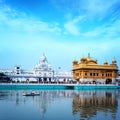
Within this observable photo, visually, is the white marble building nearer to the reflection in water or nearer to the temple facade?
the temple facade

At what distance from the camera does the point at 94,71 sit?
7012 centimetres

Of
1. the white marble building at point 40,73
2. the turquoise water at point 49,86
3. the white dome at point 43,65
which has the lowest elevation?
the turquoise water at point 49,86

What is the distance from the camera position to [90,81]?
69.6 meters

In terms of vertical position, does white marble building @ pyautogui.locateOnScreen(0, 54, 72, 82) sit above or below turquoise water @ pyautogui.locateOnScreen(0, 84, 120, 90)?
above

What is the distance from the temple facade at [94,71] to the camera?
69.1m

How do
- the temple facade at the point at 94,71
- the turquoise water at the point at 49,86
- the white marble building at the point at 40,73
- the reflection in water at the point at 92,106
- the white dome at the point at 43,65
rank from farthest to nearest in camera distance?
the white dome at the point at 43,65 < the white marble building at the point at 40,73 < the temple facade at the point at 94,71 < the turquoise water at the point at 49,86 < the reflection in water at the point at 92,106

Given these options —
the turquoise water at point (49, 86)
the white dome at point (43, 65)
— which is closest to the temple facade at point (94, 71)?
the turquoise water at point (49, 86)

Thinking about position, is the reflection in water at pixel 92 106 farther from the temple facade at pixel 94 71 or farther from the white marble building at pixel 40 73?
the white marble building at pixel 40 73

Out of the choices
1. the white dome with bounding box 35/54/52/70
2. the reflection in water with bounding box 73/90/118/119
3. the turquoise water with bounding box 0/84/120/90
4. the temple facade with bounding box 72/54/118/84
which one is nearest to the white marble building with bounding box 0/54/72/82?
the white dome with bounding box 35/54/52/70

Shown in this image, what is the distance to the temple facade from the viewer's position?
69062 mm

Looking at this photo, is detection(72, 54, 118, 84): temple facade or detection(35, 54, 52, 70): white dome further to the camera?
detection(35, 54, 52, 70): white dome

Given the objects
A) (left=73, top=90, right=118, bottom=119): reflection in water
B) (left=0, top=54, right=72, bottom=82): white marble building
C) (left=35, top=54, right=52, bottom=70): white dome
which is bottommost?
(left=73, top=90, right=118, bottom=119): reflection in water

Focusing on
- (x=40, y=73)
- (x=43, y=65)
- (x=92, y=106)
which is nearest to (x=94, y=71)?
(x=40, y=73)

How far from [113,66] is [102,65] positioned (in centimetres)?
337
